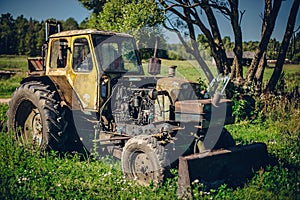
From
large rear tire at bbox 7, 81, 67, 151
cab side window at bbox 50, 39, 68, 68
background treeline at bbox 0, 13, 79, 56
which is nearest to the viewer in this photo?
large rear tire at bbox 7, 81, 67, 151

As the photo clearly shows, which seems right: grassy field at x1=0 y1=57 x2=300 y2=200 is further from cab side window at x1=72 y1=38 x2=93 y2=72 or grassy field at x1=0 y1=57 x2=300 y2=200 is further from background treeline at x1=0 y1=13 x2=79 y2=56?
background treeline at x1=0 y1=13 x2=79 y2=56

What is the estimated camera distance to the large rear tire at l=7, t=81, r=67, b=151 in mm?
7203

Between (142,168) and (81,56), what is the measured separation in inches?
99.3

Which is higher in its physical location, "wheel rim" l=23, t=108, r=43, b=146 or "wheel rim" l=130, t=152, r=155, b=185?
"wheel rim" l=23, t=108, r=43, b=146

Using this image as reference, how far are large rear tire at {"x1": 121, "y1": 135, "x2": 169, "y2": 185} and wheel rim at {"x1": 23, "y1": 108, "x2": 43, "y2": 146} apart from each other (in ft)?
7.48

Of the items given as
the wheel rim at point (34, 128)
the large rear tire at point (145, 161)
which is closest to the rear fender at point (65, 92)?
the wheel rim at point (34, 128)

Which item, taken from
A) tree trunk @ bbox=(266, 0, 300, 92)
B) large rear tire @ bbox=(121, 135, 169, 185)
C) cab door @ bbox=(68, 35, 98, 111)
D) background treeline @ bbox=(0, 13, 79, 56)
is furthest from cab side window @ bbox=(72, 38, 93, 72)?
background treeline @ bbox=(0, 13, 79, 56)

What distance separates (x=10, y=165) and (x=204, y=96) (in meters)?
3.51

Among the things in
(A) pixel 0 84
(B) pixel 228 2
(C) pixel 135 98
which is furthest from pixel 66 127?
(A) pixel 0 84

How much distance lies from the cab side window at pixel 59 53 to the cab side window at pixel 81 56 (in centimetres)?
25

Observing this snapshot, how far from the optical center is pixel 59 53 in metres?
7.55

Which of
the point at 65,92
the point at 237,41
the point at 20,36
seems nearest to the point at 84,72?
the point at 65,92

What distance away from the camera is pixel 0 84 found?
2256cm

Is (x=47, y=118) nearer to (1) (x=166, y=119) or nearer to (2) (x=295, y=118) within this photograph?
(1) (x=166, y=119)
